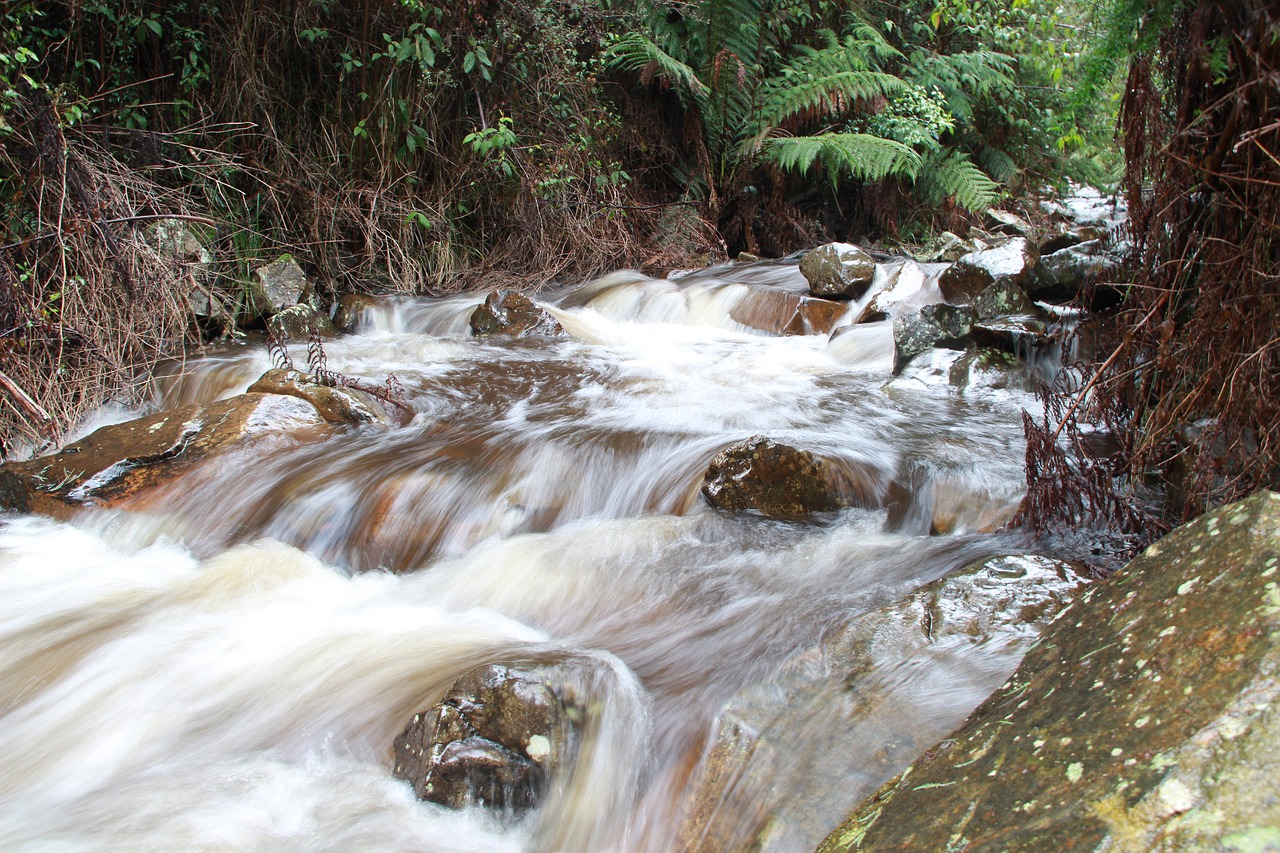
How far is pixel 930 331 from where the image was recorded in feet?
17.0

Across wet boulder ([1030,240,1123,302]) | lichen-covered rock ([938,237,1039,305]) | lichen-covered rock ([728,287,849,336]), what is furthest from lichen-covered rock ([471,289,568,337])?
wet boulder ([1030,240,1123,302])

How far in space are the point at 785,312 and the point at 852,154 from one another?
2.45 metres

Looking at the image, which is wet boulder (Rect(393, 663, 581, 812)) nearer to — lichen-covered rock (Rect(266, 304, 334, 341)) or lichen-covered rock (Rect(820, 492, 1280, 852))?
lichen-covered rock (Rect(820, 492, 1280, 852))

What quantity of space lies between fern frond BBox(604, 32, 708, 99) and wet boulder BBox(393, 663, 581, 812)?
23.5 feet

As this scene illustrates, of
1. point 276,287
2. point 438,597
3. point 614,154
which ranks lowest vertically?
point 438,597

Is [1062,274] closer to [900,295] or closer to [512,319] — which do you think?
[900,295]

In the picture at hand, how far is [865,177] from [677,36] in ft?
8.41

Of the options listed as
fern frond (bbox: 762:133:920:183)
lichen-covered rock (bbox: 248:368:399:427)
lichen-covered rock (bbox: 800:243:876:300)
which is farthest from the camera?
fern frond (bbox: 762:133:920:183)

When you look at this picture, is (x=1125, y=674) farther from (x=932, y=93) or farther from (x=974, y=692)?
(x=932, y=93)

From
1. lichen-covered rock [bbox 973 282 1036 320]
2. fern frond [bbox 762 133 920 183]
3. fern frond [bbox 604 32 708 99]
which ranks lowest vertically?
lichen-covered rock [bbox 973 282 1036 320]

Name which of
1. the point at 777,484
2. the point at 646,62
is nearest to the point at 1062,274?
the point at 777,484

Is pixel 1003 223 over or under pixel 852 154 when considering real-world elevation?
under

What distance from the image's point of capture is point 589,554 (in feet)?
11.0

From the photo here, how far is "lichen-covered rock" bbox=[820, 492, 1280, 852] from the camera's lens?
3.72ft
